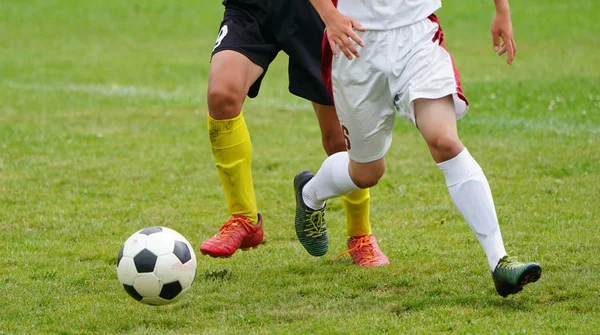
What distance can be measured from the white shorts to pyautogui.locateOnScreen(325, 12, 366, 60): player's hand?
16 cm

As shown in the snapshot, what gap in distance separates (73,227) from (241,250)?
133 cm

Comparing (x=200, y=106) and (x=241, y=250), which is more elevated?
(x=241, y=250)

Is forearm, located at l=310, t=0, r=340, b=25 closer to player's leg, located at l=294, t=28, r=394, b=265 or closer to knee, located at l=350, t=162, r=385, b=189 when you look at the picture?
player's leg, located at l=294, t=28, r=394, b=265

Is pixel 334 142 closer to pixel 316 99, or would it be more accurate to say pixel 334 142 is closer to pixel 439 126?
pixel 316 99

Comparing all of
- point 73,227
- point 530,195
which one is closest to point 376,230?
point 530,195

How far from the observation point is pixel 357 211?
220 inches

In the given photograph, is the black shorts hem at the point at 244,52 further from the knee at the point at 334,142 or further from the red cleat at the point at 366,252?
the red cleat at the point at 366,252

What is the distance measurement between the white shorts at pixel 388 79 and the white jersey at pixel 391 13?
29 mm

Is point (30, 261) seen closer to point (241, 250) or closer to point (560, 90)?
point (241, 250)

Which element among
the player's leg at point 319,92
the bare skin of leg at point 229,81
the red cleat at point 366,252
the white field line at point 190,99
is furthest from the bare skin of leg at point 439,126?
the white field line at point 190,99

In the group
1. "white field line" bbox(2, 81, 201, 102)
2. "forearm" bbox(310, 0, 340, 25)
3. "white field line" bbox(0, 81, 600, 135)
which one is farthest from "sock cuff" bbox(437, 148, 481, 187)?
"white field line" bbox(2, 81, 201, 102)

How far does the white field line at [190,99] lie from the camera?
983cm

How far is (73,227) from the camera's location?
645 cm

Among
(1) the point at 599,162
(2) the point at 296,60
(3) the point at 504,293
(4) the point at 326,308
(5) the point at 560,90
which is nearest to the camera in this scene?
(3) the point at 504,293
